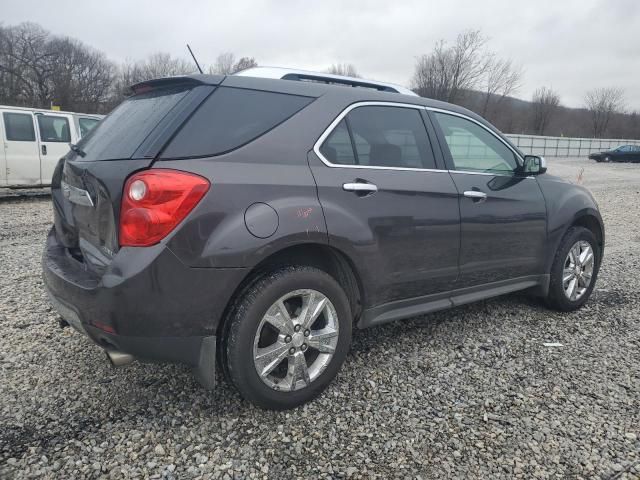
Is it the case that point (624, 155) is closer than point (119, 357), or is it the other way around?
point (119, 357)

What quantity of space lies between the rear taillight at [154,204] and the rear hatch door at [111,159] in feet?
0.19

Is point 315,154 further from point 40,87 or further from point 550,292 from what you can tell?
point 40,87

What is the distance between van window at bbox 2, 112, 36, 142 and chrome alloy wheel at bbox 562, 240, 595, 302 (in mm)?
10085

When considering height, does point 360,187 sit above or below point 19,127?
below

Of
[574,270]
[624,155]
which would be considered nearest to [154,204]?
[574,270]

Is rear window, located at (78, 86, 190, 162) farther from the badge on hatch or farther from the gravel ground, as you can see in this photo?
the gravel ground

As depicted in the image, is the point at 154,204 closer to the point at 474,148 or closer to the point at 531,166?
the point at 474,148

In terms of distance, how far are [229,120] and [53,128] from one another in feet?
31.1

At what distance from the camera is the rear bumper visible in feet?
6.75

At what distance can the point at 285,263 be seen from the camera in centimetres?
247

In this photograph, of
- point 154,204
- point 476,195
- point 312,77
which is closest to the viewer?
point 154,204

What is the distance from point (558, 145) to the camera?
42.8m

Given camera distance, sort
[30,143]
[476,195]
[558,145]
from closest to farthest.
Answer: [476,195]
[30,143]
[558,145]

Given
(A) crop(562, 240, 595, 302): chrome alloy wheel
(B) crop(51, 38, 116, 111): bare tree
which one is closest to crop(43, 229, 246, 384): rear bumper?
(A) crop(562, 240, 595, 302): chrome alloy wheel
